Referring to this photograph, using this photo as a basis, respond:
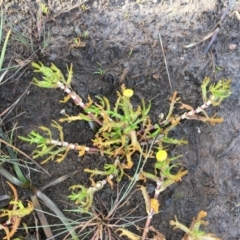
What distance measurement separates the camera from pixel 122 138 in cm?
150

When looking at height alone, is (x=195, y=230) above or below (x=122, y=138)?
below

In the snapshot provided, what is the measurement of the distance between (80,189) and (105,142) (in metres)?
0.22

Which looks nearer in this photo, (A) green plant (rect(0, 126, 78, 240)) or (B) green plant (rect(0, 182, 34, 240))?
→ (B) green plant (rect(0, 182, 34, 240))

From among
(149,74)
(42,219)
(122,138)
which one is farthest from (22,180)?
(149,74)

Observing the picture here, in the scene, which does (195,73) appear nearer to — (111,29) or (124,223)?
(111,29)

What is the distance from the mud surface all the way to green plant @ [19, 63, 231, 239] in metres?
0.05

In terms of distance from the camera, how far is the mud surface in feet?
5.33

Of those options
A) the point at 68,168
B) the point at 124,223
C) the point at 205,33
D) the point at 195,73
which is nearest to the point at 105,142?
the point at 68,168

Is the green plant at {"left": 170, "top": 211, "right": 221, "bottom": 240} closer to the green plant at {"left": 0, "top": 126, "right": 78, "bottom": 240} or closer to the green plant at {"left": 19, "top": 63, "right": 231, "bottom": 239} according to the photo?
the green plant at {"left": 19, "top": 63, "right": 231, "bottom": 239}

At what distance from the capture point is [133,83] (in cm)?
165

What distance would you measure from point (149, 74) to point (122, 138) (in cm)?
28

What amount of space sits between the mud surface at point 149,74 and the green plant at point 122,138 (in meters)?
0.05

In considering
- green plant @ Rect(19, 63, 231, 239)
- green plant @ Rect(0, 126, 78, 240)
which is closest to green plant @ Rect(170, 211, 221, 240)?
green plant @ Rect(19, 63, 231, 239)

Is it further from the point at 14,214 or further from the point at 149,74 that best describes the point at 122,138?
the point at 14,214
